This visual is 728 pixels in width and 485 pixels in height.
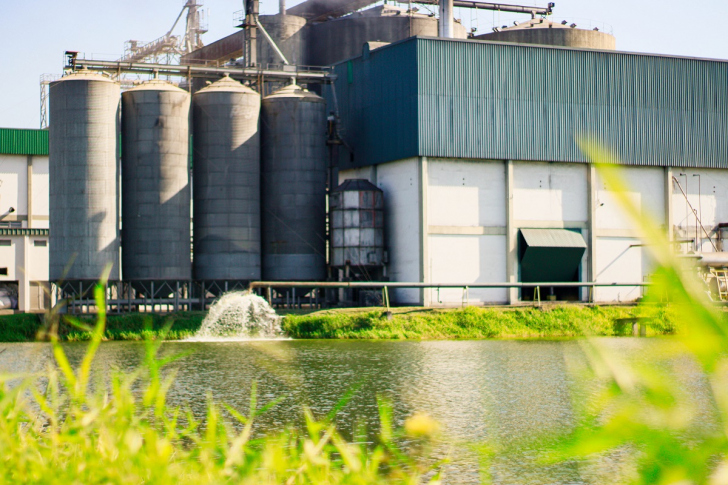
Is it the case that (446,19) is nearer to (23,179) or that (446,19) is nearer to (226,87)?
(226,87)

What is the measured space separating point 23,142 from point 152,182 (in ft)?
67.7

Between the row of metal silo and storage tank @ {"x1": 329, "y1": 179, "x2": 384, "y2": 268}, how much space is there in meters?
1.88

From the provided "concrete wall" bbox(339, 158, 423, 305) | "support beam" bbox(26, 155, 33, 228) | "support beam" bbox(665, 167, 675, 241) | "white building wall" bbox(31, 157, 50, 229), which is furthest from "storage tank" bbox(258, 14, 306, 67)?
"support beam" bbox(665, 167, 675, 241)

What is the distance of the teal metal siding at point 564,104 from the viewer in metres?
41.8

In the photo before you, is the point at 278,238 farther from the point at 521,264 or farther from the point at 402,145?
the point at 521,264

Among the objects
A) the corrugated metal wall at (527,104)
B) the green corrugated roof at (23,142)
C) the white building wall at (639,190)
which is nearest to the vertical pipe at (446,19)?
the corrugated metal wall at (527,104)

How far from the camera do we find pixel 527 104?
141 ft

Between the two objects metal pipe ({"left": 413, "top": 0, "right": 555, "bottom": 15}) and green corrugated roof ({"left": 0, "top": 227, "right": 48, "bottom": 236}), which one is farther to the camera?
metal pipe ({"left": 413, "top": 0, "right": 555, "bottom": 15})

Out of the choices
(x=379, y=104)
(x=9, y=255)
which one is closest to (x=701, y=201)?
(x=379, y=104)

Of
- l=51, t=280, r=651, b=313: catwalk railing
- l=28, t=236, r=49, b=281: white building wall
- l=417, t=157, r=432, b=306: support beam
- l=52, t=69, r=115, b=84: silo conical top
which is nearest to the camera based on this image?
l=51, t=280, r=651, b=313: catwalk railing

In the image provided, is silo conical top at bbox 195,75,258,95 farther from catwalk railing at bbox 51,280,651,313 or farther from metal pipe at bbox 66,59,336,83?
catwalk railing at bbox 51,280,651,313

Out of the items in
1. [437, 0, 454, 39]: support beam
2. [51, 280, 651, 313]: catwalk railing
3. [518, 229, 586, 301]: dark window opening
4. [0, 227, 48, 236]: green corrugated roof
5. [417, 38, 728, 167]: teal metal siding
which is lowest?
[51, 280, 651, 313]: catwalk railing

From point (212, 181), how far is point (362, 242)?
23.2ft

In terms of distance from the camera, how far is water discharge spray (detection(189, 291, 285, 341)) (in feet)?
114
